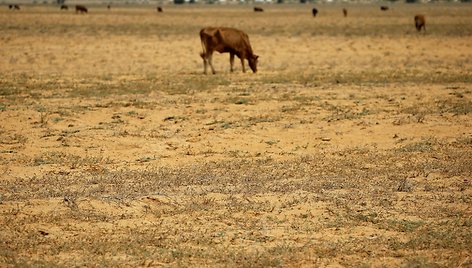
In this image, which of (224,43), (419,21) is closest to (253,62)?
(224,43)

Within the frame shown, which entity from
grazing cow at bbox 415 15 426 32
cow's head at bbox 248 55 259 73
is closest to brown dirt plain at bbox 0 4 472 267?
cow's head at bbox 248 55 259 73

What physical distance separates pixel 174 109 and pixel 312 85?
15.9ft

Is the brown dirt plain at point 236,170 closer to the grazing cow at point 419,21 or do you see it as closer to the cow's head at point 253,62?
the cow's head at point 253,62

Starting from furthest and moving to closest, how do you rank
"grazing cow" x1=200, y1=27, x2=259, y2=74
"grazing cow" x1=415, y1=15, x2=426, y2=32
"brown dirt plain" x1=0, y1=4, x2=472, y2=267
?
"grazing cow" x1=415, y1=15, x2=426, y2=32
"grazing cow" x1=200, y1=27, x2=259, y2=74
"brown dirt plain" x1=0, y1=4, x2=472, y2=267

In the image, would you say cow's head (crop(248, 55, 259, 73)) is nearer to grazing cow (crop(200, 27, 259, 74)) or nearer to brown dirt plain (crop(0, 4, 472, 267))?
grazing cow (crop(200, 27, 259, 74))

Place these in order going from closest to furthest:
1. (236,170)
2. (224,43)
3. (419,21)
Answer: (236,170) < (224,43) < (419,21)

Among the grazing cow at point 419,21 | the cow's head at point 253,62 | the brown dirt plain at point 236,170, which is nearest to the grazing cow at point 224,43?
the cow's head at point 253,62

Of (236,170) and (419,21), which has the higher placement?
(419,21)

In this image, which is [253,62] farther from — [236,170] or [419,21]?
[419,21]

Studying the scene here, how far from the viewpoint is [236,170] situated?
8.61 m

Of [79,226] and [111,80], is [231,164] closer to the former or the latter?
[79,226]

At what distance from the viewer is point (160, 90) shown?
16.0 metres

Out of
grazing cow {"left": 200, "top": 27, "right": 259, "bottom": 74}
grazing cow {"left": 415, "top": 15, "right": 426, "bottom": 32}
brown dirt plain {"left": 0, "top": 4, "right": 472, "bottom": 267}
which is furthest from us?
grazing cow {"left": 415, "top": 15, "right": 426, "bottom": 32}

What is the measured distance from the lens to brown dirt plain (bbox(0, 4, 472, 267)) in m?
5.98
